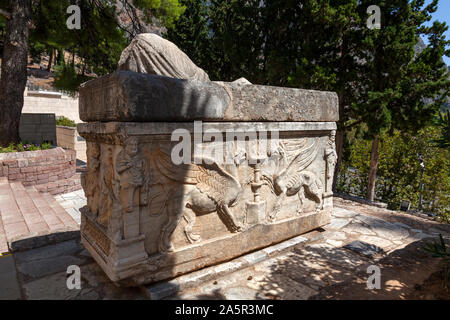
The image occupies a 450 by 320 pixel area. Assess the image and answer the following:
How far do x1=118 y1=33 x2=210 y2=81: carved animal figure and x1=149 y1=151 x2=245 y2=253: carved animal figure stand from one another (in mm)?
931

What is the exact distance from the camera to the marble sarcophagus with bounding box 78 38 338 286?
2.02 metres

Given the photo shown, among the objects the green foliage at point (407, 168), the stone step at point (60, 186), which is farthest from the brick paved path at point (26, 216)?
the green foliage at point (407, 168)

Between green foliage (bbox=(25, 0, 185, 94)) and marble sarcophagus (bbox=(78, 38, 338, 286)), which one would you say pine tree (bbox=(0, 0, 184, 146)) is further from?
marble sarcophagus (bbox=(78, 38, 338, 286))

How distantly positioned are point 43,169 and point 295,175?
5.85m

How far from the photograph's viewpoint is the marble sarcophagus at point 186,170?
202 cm

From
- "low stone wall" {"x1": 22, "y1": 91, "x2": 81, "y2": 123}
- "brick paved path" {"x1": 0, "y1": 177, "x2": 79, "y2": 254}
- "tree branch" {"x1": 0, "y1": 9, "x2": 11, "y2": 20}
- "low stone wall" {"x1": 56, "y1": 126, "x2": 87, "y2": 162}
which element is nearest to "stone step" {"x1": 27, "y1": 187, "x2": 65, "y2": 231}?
"brick paved path" {"x1": 0, "y1": 177, "x2": 79, "y2": 254}

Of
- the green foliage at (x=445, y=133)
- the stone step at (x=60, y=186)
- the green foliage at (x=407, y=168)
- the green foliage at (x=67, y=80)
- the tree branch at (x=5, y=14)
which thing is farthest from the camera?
the green foliage at (x=407, y=168)

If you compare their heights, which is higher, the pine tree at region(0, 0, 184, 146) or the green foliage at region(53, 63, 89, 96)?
the pine tree at region(0, 0, 184, 146)

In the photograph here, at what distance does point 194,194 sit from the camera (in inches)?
92.9

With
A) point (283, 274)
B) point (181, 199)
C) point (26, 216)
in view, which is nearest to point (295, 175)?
point (283, 274)

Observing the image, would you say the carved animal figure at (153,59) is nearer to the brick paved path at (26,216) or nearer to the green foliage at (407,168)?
the brick paved path at (26,216)

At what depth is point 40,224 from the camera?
380cm

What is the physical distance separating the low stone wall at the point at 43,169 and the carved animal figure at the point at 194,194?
528cm
